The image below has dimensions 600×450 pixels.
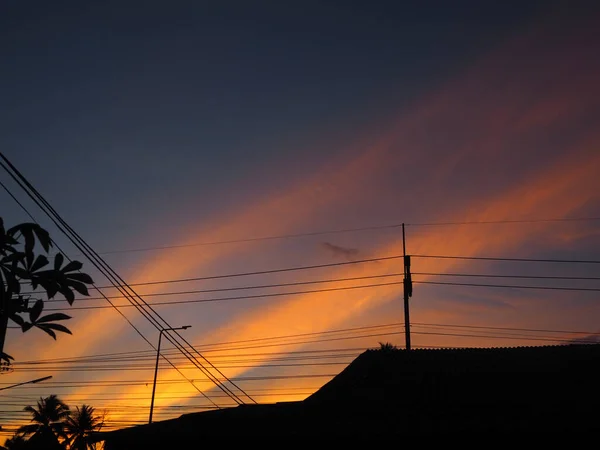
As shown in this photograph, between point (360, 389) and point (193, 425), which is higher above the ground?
point (360, 389)

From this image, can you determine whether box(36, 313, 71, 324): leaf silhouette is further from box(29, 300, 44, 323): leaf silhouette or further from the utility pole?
the utility pole

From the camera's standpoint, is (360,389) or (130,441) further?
(360,389)

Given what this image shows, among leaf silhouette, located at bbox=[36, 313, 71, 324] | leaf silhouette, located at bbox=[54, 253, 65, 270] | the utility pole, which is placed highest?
the utility pole

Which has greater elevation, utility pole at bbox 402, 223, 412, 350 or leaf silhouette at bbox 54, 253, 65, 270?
utility pole at bbox 402, 223, 412, 350

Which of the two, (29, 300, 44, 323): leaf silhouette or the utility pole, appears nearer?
(29, 300, 44, 323): leaf silhouette

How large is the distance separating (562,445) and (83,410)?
6126cm

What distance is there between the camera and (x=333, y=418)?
15.5 m

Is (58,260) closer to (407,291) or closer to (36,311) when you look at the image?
(36,311)

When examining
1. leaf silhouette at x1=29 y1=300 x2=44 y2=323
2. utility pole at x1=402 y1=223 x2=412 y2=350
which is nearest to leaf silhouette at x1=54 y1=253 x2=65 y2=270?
leaf silhouette at x1=29 y1=300 x2=44 y2=323

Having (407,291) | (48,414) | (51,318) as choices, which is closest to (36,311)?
(51,318)

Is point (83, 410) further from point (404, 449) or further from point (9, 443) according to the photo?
point (404, 449)

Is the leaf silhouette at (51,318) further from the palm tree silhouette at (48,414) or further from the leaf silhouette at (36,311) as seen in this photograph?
the palm tree silhouette at (48,414)

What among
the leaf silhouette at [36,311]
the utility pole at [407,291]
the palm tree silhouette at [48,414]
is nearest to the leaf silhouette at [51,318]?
the leaf silhouette at [36,311]

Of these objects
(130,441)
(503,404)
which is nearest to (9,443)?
(130,441)
